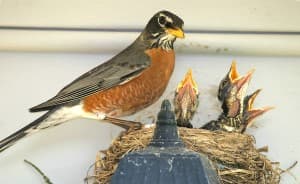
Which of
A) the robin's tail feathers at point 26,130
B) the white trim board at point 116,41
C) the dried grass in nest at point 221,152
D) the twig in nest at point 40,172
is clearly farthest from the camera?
the white trim board at point 116,41

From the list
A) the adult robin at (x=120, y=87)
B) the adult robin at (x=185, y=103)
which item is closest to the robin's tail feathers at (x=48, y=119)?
the adult robin at (x=120, y=87)

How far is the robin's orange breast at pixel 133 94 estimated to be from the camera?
1386 mm

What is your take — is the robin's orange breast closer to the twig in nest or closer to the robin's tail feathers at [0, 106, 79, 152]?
the robin's tail feathers at [0, 106, 79, 152]

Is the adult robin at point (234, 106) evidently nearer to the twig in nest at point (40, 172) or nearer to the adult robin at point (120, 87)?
the adult robin at point (120, 87)

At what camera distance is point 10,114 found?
64.0 inches

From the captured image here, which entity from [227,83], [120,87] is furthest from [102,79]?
[227,83]

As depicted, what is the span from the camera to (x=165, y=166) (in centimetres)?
99

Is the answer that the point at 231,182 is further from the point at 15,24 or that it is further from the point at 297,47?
the point at 15,24

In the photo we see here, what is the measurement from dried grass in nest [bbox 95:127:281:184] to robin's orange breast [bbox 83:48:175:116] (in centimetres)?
8

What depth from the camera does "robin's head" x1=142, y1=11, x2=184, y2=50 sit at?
1.41m

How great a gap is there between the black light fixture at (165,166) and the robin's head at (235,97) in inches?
14.1

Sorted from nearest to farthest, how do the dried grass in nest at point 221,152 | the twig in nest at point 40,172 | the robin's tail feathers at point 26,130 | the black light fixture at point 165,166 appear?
the black light fixture at point 165,166 → the dried grass in nest at point 221,152 → the robin's tail feathers at point 26,130 → the twig in nest at point 40,172

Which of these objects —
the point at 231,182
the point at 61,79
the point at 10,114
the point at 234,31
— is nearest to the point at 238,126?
the point at 231,182

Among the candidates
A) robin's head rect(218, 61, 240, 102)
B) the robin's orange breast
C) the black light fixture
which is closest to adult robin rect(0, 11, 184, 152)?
the robin's orange breast
